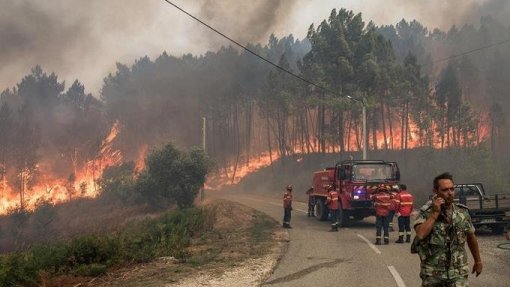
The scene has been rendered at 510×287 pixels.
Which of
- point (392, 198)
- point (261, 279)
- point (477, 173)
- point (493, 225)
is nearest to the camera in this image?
point (261, 279)

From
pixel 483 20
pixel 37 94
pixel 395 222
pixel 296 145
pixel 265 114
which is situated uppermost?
pixel 483 20

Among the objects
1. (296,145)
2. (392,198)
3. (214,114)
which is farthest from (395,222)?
(214,114)

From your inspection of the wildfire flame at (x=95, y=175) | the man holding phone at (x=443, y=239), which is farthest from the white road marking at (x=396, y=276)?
the wildfire flame at (x=95, y=175)

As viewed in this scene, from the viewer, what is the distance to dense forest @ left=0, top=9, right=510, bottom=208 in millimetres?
51094

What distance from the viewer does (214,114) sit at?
76375 mm

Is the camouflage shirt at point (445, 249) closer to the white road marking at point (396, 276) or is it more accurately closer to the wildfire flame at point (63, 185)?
the white road marking at point (396, 276)

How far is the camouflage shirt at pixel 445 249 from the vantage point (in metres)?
4.12

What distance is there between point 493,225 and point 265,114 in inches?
2159

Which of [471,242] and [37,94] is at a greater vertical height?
[37,94]

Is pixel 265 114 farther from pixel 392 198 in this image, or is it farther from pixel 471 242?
pixel 471 242

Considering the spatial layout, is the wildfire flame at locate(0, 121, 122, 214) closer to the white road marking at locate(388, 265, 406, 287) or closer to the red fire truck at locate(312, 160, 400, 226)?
A: the red fire truck at locate(312, 160, 400, 226)

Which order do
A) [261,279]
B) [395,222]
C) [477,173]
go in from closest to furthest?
[261,279] → [395,222] → [477,173]

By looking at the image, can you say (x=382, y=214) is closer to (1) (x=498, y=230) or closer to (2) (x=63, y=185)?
(1) (x=498, y=230)

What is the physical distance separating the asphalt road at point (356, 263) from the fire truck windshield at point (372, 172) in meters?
2.44
